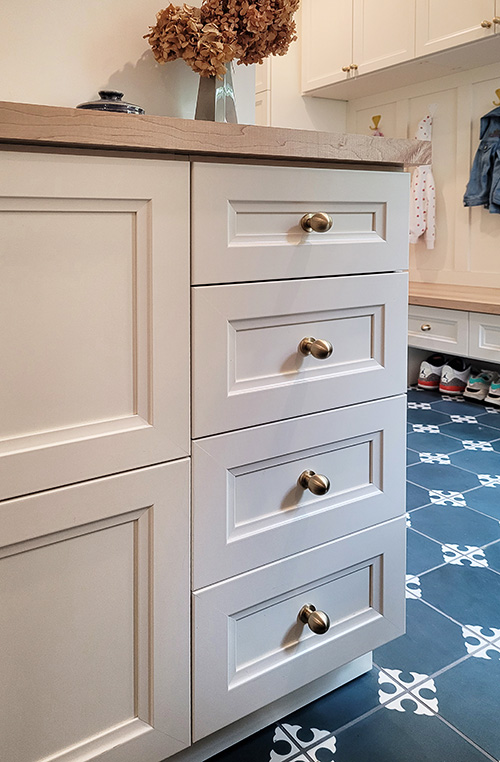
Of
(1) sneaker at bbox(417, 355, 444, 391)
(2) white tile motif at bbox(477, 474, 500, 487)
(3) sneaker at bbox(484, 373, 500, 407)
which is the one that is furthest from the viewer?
(1) sneaker at bbox(417, 355, 444, 391)

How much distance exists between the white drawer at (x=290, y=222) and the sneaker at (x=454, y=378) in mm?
2562

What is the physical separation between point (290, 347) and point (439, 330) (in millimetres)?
2632

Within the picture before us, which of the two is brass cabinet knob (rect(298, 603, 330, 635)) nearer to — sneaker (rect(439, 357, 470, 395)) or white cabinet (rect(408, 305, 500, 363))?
white cabinet (rect(408, 305, 500, 363))

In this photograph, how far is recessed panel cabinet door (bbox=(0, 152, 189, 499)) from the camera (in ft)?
2.30

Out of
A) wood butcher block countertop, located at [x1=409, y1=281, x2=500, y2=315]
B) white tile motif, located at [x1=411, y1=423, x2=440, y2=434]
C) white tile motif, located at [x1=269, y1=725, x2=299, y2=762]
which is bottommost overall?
white tile motif, located at [x1=269, y1=725, x2=299, y2=762]

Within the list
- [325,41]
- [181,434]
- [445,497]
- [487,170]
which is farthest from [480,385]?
[181,434]

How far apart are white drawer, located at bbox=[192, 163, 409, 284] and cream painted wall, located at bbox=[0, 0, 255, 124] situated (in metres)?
0.42

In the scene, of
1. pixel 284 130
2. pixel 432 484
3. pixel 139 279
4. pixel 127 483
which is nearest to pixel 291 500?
pixel 127 483

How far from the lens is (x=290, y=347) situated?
3.10ft

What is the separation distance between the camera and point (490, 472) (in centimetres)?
234

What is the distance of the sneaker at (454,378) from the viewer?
3.47 m

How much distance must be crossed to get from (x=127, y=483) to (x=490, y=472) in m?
1.86

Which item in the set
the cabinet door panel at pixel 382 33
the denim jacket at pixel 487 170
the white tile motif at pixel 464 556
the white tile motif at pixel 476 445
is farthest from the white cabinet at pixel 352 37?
the white tile motif at pixel 464 556

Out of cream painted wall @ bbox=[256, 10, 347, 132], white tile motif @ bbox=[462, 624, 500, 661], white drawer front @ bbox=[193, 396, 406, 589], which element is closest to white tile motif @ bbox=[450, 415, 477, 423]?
white tile motif @ bbox=[462, 624, 500, 661]
